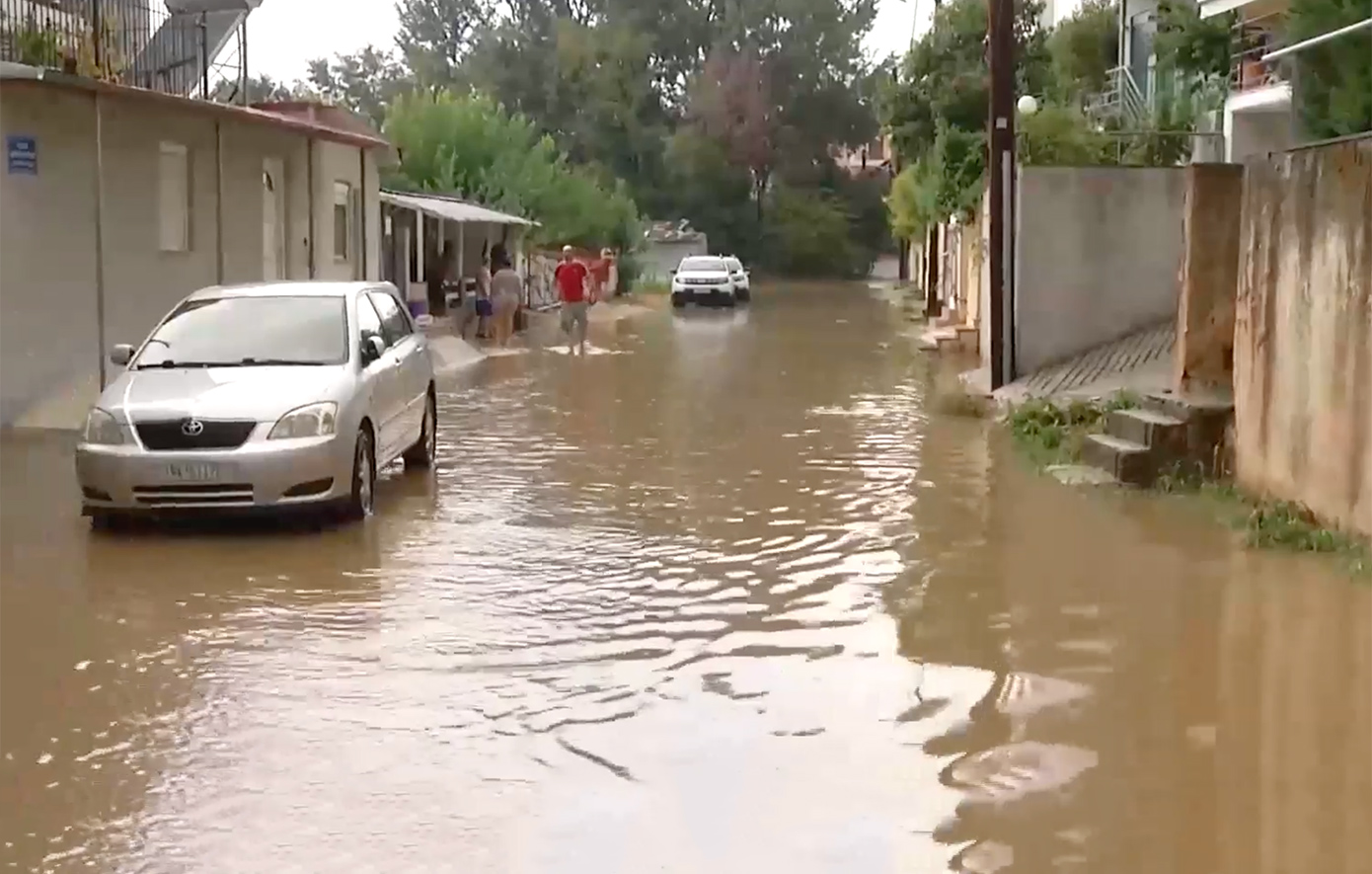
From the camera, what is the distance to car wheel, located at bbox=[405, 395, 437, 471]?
14.3 metres

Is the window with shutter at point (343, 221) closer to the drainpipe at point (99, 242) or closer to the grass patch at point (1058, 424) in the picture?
the drainpipe at point (99, 242)

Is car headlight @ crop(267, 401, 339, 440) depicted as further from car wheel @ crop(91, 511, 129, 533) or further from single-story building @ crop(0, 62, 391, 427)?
single-story building @ crop(0, 62, 391, 427)

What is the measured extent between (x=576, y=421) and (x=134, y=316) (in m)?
4.76

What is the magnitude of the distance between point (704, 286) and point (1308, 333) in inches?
1496

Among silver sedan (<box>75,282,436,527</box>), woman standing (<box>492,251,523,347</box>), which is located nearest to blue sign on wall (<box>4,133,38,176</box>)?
silver sedan (<box>75,282,436,527</box>)

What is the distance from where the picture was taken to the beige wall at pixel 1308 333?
10055mm

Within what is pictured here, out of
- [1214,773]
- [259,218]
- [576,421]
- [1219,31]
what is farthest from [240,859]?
[1219,31]

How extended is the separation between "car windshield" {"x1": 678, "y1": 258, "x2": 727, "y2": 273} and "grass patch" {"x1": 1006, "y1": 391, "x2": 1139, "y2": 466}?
106 ft

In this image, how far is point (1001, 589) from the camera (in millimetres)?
9586

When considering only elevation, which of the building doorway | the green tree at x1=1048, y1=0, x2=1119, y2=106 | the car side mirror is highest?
the green tree at x1=1048, y1=0, x2=1119, y2=106

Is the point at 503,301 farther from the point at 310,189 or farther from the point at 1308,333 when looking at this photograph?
the point at 1308,333

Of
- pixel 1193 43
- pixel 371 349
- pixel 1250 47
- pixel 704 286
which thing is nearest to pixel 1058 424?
pixel 371 349

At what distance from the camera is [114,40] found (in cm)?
1852

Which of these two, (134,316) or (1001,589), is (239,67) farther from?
(1001,589)
